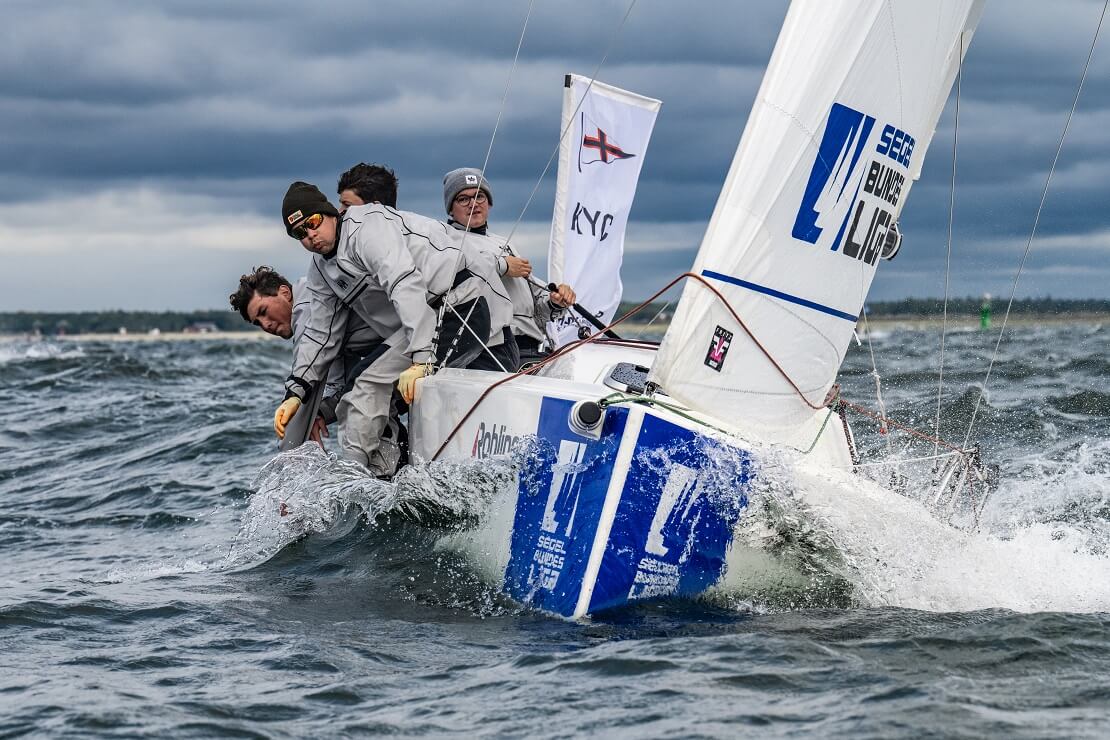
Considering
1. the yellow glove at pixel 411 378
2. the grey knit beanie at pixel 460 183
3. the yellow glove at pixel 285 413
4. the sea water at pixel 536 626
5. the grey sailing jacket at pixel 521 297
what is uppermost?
the grey knit beanie at pixel 460 183

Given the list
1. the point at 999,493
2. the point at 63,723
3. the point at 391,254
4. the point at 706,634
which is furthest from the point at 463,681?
the point at 999,493

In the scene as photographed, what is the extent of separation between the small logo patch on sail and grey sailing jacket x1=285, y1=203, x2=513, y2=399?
1.42 meters

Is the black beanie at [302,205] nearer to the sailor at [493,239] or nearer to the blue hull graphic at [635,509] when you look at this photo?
the sailor at [493,239]

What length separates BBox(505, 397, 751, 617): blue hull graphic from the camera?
389cm

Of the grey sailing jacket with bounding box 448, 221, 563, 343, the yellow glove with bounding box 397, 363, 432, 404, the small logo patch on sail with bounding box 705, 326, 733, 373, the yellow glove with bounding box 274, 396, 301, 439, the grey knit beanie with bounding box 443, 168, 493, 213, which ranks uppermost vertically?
the grey knit beanie with bounding box 443, 168, 493, 213

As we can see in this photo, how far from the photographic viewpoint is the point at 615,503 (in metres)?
3.88

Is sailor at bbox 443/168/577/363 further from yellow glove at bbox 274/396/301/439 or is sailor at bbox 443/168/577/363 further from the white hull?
the white hull

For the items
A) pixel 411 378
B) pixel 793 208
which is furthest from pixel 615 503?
pixel 411 378

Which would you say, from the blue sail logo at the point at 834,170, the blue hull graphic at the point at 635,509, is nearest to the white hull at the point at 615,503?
the blue hull graphic at the point at 635,509

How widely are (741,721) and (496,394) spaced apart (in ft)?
5.96

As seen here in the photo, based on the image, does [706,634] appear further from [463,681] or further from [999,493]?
[999,493]

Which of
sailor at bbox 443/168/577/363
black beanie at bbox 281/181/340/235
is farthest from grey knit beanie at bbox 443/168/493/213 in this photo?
black beanie at bbox 281/181/340/235

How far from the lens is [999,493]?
21.7 ft

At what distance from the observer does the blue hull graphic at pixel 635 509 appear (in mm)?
3887
